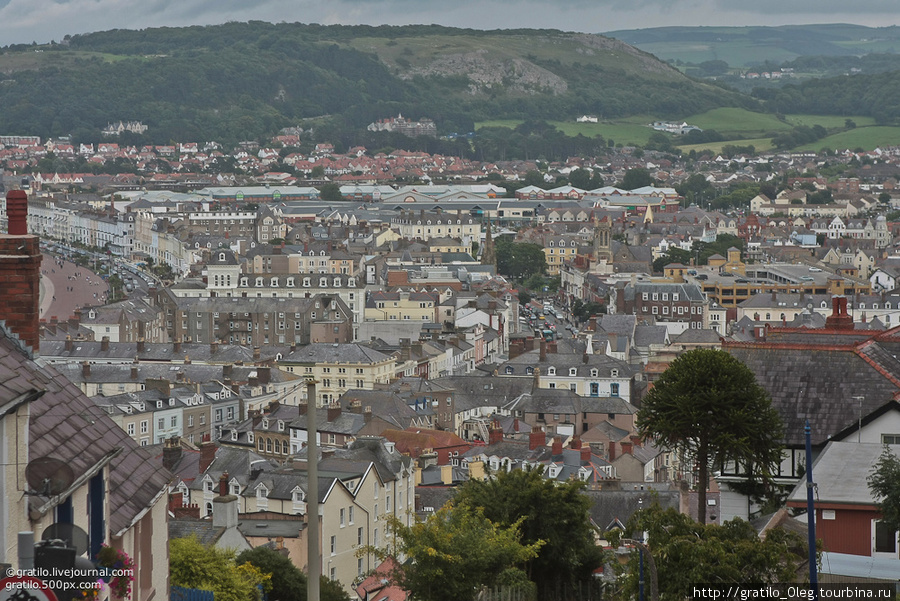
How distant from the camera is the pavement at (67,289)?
103m

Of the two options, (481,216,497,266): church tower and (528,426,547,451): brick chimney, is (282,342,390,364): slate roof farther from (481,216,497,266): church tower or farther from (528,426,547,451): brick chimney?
(481,216,497,266): church tower

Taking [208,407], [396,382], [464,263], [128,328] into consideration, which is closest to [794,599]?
[208,407]

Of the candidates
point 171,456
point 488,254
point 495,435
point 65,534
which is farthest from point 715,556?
point 488,254

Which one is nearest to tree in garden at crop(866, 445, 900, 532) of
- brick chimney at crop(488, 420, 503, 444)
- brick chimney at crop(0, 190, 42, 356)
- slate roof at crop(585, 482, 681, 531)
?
brick chimney at crop(0, 190, 42, 356)

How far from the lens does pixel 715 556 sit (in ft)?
49.4

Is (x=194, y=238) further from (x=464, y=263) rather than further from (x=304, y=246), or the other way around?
(x=464, y=263)

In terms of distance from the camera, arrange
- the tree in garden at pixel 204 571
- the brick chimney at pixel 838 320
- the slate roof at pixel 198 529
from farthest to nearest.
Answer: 1. the brick chimney at pixel 838 320
2. the slate roof at pixel 198 529
3. the tree in garden at pixel 204 571

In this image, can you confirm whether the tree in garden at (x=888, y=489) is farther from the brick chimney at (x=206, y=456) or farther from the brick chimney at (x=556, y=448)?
the brick chimney at (x=556, y=448)

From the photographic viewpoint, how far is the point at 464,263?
118 m

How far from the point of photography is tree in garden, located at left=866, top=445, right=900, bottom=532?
1562 cm

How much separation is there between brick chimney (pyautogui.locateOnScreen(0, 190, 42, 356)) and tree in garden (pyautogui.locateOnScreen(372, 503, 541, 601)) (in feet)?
36.5

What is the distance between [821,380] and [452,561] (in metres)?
5.76

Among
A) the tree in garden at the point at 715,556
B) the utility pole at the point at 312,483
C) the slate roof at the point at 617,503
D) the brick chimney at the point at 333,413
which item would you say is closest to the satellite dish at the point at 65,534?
the utility pole at the point at 312,483

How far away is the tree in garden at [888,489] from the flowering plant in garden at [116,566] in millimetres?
8994
